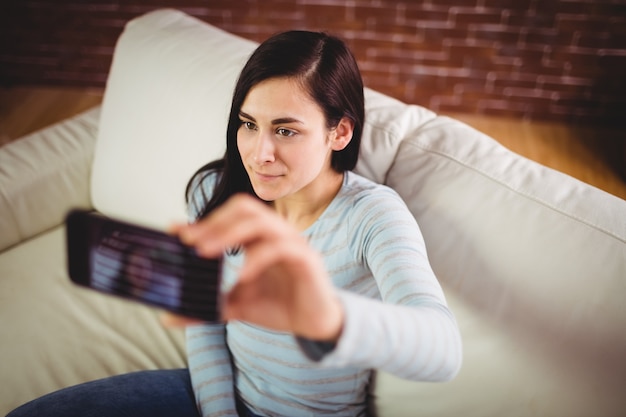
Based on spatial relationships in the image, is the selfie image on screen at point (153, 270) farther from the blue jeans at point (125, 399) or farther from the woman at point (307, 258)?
the blue jeans at point (125, 399)

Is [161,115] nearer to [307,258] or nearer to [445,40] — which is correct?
[307,258]

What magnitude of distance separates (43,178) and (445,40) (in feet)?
6.17

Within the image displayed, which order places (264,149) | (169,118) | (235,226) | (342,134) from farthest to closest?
(169,118) → (342,134) → (264,149) → (235,226)

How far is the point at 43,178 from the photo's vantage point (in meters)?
1.38

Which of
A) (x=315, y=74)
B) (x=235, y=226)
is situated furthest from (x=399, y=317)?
(x=315, y=74)

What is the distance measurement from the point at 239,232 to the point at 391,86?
2308mm

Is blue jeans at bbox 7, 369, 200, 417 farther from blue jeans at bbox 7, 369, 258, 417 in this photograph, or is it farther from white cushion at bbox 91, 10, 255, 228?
white cushion at bbox 91, 10, 255, 228

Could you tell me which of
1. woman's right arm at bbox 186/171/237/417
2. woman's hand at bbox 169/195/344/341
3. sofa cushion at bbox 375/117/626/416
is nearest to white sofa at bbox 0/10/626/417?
sofa cushion at bbox 375/117/626/416

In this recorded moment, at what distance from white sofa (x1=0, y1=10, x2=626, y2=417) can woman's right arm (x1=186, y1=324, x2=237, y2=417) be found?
0.17m

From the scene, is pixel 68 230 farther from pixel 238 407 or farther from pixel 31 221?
pixel 31 221

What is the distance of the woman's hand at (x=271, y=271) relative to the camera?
0.51 meters

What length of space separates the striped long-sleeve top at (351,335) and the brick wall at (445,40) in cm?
169

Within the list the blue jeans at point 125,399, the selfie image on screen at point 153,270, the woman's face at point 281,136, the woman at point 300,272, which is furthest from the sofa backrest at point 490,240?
the selfie image on screen at point 153,270

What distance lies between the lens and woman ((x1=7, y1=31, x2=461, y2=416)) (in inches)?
22.0
